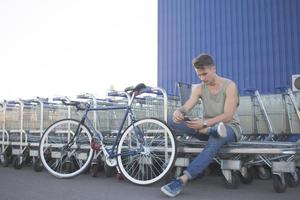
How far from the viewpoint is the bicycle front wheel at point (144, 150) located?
454 centimetres

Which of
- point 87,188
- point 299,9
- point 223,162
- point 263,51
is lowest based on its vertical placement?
point 87,188

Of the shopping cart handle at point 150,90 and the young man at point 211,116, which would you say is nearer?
the young man at point 211,116

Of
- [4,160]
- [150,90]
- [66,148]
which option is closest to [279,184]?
[150,90]

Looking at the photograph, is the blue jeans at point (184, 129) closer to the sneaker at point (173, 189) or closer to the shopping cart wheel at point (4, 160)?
the sneaker at point (173, 189)

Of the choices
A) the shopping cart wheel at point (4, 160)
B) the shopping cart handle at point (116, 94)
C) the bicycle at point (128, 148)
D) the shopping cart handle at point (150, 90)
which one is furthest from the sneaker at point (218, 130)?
the shopping cart wheel at point (4, 160)

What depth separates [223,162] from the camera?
4.20 m

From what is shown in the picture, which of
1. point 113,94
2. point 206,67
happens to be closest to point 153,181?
point 206,67

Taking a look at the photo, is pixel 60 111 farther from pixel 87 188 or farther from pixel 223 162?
pixel 223 162

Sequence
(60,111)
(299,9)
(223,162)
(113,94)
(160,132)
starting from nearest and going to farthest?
(223,162) → (160,132) → (113,94) → (60,111) → (299,9)

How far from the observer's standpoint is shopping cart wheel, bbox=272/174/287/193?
3930 mm

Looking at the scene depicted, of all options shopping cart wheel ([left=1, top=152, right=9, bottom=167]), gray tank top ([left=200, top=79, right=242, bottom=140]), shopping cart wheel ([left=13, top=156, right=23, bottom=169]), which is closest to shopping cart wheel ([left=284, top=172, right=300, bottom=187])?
gray tank top ([left=200, top=79, right=242, bottom=140])

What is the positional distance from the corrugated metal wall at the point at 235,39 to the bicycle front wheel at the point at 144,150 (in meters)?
5.84

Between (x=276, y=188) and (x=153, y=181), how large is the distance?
4.32ft

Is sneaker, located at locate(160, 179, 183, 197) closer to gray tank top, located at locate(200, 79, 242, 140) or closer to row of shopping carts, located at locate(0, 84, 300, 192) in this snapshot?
row of shopping carts, located at locate(0, 84, 300, 192)
